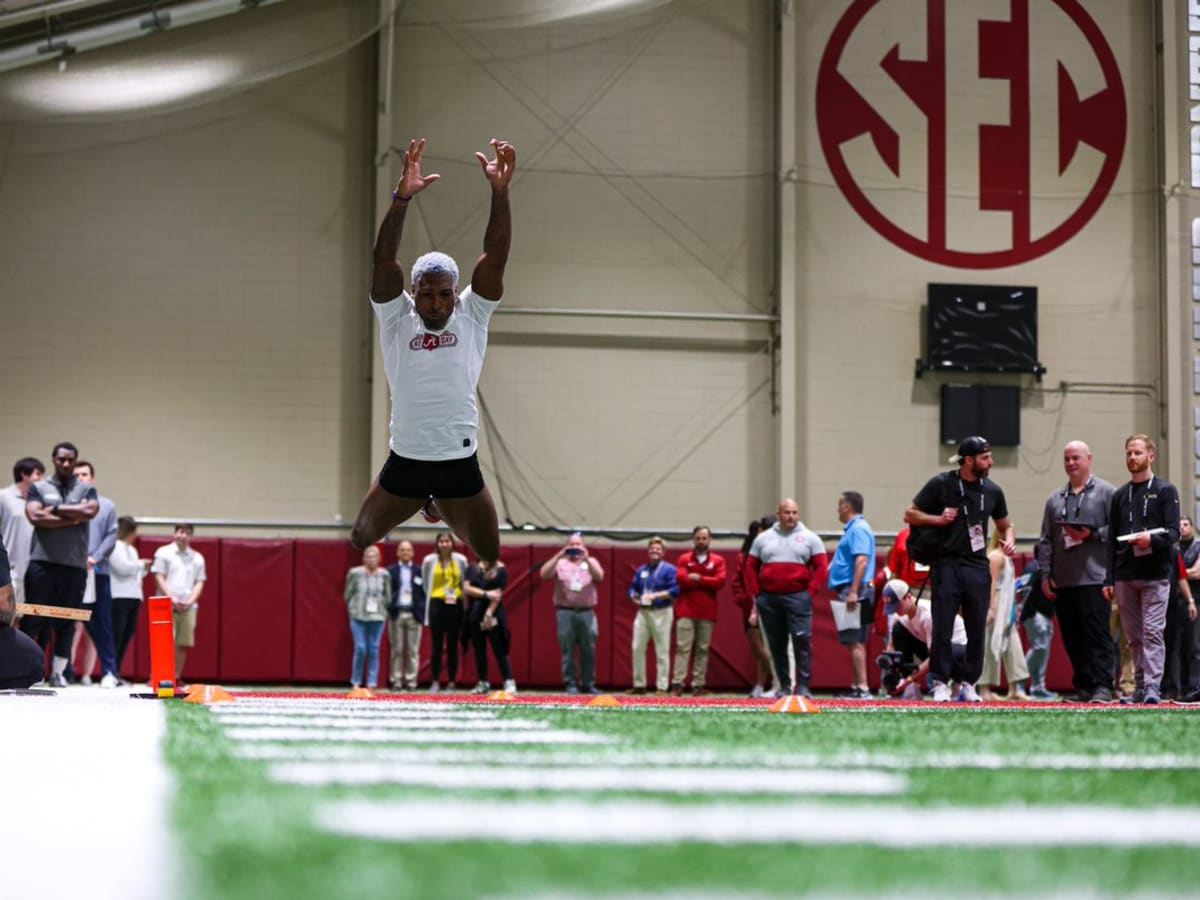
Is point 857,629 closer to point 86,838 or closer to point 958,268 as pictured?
point 958,268

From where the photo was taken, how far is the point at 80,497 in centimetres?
1248

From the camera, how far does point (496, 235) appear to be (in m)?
7.44

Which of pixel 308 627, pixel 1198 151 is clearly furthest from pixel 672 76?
pixel 308 627

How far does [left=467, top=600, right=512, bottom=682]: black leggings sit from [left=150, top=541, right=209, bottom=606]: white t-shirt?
3.07m

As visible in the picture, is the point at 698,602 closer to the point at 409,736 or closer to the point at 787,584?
the point at 787,584

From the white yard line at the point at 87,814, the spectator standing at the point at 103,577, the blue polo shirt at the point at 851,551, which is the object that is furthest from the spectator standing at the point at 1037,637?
the white yard line at the point at 87,814

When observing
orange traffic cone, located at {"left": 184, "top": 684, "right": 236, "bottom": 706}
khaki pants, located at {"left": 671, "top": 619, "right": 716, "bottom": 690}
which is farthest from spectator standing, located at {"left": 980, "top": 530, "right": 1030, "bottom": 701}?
orange traffic cone, located at {"left": 184, "top": 684, "right": 236, "bottom": 706}

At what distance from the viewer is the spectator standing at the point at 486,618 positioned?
55.3ft

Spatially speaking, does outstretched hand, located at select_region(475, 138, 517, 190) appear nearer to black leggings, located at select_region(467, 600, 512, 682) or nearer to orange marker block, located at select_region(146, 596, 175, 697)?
orange marker block, located at select_region(146, 596, 175, 697)

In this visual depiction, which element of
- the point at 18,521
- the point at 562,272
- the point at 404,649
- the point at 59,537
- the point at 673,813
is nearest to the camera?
the point at 673,813

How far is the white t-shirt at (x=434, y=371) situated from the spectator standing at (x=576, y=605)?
31.1 feet

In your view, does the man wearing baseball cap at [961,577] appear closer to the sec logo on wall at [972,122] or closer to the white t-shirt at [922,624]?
the white t-shirt at [922,624]

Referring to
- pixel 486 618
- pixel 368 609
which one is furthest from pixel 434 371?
pixel 368 609

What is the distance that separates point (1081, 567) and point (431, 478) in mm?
5690
